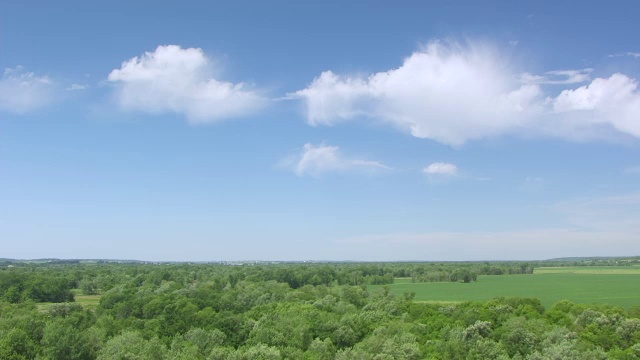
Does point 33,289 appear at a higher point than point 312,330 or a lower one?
higher

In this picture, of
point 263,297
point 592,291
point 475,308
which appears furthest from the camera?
point 592,291

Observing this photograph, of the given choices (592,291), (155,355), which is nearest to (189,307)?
(155,355)

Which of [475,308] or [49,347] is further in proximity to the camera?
[475,308]

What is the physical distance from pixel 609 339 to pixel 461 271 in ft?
427

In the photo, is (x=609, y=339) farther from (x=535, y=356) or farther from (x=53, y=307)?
(x=53, y=307)

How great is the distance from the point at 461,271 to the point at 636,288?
194 ft

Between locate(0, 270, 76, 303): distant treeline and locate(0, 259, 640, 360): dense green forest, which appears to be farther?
locate(0, 270, 76, 303): distant treeline

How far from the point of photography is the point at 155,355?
4962cm

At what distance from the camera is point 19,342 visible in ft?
178

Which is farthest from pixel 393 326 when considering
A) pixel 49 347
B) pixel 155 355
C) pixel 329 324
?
pixel 49 347

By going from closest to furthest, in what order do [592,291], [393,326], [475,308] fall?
[393,326]
[475,308]
[592,291]

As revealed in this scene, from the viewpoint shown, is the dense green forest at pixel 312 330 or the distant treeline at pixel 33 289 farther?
the distant treeline at pixel 33 289

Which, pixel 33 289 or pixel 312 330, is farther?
pixel 33 289

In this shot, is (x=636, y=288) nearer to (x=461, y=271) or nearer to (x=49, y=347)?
(x=461, y=271)
